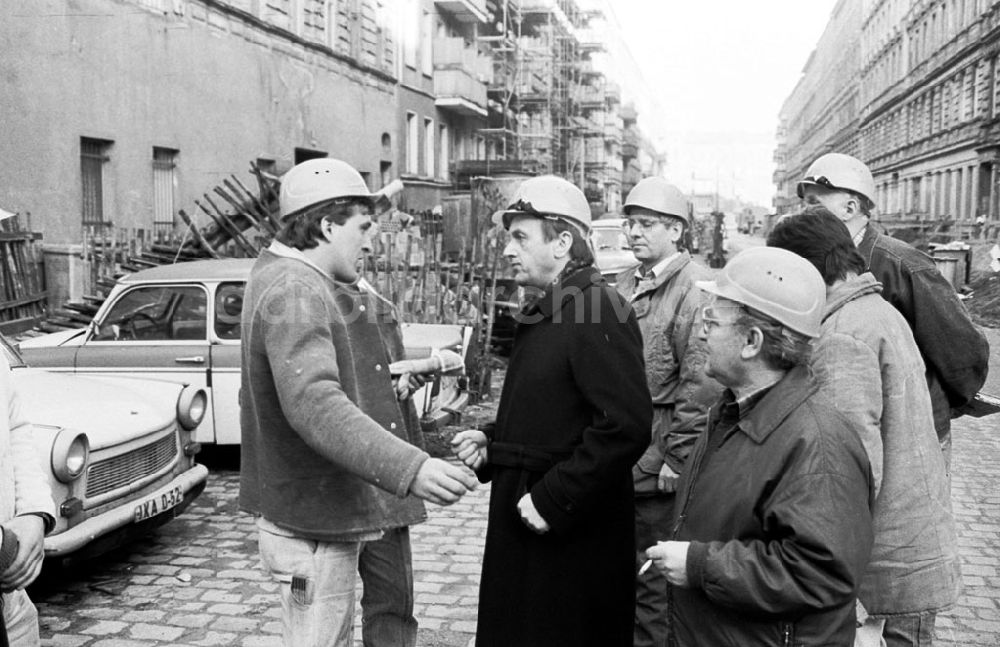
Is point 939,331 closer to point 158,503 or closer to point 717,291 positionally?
point 717,291

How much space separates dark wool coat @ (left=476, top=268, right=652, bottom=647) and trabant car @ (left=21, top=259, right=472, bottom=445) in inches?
193

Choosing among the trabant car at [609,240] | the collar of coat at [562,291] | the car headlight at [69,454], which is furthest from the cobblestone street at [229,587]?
the trabant car at [609,240]

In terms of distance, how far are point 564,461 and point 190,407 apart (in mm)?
4219

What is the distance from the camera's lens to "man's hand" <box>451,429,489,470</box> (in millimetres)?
3469

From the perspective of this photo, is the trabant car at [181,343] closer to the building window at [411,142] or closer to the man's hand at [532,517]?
the man's hand at [532,517]

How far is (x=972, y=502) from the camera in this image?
25.5 feet

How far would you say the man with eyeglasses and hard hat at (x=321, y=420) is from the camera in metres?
3.01

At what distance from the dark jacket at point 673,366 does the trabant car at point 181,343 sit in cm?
394

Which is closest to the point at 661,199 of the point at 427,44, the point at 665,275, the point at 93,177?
the point at 665,275

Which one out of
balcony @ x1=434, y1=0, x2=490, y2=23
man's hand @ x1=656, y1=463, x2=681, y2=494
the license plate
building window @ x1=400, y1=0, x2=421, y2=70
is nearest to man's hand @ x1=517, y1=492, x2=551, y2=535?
man's hand @ x1=656, y1=463, x2=681, y2=494

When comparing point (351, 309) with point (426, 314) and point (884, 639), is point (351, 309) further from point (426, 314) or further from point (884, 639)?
point (426, 314)

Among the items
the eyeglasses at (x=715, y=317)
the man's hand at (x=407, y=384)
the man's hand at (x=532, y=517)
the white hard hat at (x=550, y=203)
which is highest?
the white hard hat at (x=550, y=203)

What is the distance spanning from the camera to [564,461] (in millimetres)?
3203

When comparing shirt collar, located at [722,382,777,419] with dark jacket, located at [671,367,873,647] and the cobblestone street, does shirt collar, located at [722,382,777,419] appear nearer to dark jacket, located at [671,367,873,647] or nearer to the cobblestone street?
dark jacket, located at [671,367,873,647]
